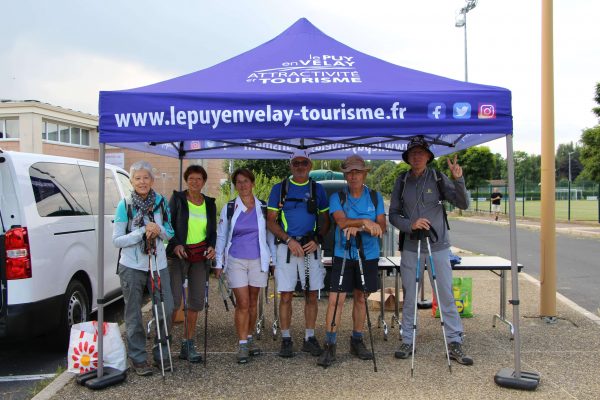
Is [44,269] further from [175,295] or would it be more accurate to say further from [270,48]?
[270,48]

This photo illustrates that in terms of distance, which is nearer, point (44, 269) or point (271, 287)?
point (44, 269)

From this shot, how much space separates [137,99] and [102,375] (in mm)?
2360

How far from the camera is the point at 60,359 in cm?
515

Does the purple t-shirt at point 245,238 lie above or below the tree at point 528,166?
below

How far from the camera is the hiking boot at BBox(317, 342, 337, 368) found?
4519mm

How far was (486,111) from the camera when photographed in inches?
161

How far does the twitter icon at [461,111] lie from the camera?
4.09 meters

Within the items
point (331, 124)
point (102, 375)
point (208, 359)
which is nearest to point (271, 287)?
point (208, 359)

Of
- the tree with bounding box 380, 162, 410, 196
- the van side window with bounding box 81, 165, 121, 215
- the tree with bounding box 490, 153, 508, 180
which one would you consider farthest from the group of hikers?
the tree with bounding box 490, 153, 508, 180

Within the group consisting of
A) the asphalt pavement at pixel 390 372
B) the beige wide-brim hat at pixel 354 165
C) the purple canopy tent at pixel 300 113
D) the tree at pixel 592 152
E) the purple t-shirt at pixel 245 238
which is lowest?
the asphalt pavement at pixel 390 372

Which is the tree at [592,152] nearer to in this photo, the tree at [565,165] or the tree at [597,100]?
the tree at [597,100]

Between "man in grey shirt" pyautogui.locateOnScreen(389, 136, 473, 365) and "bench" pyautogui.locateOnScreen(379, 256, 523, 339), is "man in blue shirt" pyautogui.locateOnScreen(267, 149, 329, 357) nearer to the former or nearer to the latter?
"man in grey shirt" pyautogui.locateOnScreen(389, 136, 473, 365)

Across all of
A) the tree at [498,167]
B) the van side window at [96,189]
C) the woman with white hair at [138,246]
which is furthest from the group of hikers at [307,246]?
the tree at [498,167]

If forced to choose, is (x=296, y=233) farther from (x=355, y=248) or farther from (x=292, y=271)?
(x=355, y=248)
